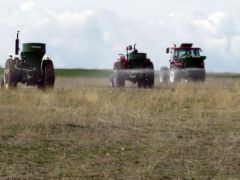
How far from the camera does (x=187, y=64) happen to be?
3778 centimetres

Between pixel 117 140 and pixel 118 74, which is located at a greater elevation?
pixel 118 74

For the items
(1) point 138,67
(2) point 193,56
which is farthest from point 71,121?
(2) point 193,56

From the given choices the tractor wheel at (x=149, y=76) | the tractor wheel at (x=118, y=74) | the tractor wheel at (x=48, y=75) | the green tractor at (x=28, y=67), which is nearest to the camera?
the tractor wheel at (x=48, y=75)

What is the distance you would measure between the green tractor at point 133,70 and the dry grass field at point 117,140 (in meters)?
12.9

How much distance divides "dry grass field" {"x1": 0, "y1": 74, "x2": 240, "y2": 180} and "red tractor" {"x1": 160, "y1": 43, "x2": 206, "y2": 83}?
63.5 ft

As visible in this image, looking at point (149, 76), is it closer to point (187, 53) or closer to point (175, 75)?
point (175, 75)

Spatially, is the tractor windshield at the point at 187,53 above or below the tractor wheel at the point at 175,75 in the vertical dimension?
above

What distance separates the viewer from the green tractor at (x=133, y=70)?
31219mm

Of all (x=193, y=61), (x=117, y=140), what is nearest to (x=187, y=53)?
(x=193, y=61)

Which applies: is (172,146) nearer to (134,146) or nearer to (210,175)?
(134,146)

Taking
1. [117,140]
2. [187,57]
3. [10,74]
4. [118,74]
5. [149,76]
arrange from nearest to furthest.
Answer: [117,140] < [10,74] < [149,76] < [118,74] < [187,57]

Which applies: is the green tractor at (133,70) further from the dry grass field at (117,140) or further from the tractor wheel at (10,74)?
the dry grass field at (117,140)

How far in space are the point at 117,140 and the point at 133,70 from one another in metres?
21.1

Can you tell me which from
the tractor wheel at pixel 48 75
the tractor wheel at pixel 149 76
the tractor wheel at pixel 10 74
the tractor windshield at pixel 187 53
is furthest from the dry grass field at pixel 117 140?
the tractor windshield at pixel 187 53
